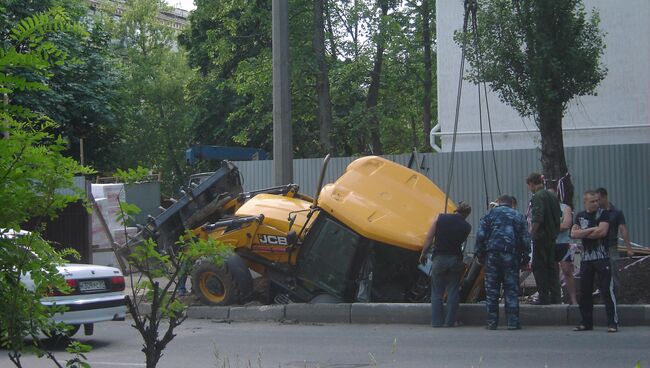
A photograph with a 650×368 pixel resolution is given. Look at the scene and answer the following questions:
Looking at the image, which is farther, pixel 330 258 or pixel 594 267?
pixel 330 258

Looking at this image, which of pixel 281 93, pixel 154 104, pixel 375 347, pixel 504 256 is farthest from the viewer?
pixel 154 104

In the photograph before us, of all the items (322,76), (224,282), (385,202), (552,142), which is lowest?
(224,282)

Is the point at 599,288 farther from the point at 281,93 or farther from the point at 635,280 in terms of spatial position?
the point at 281,93

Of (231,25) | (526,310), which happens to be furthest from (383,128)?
(526,310)

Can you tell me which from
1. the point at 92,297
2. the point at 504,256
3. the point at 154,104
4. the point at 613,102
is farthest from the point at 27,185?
the point at 154,104

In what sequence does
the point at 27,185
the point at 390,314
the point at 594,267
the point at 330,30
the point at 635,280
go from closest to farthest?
the point at 27,185 → the point at 594,267 → the point at 390,314 → the point at 635,280 → the point at 330,30

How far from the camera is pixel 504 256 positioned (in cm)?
1096

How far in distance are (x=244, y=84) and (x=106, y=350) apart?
1508 centimetres

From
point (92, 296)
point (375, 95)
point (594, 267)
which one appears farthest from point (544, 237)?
point (375, 95)

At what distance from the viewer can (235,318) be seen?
12875mm

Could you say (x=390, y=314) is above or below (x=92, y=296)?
below

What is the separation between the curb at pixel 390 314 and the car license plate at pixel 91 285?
256 cm

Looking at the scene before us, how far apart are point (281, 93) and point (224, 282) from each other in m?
3.49

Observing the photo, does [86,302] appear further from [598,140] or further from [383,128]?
[383,128]
